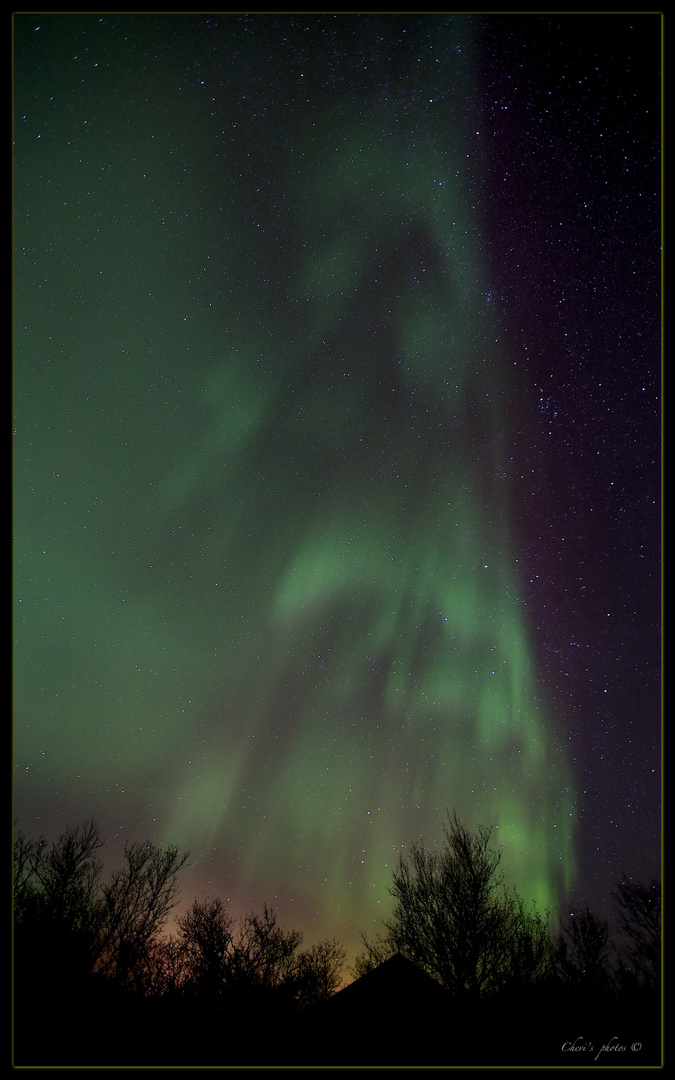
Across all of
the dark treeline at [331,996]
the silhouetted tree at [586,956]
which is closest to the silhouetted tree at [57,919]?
the dark treeline at [331,996]

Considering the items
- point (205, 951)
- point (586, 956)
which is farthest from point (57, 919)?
point (586, 956)

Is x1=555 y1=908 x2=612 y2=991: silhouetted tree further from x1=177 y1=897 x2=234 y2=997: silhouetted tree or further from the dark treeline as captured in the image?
x1=177 y1=897 x2=234 y2=997: silhouetted tree

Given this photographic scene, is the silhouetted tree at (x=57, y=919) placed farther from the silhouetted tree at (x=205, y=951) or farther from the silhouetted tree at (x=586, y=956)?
the silhouetted tree at (x=586, y=956)

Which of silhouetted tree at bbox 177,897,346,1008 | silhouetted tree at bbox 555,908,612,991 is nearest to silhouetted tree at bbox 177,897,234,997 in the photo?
silhouetted tree at bbox 177,897,346,1008

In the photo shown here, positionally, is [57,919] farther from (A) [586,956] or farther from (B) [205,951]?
(A) [586,956]

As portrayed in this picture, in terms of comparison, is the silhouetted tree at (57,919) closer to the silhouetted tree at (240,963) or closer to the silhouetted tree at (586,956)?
the silhouetted tree at (240,963)

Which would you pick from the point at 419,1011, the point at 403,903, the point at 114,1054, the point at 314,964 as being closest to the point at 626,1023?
the point at 419,1011

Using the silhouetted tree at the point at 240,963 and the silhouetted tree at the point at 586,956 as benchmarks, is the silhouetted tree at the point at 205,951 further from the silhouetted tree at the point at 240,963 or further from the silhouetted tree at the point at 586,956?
the silhouetted tree at the point at 586,956

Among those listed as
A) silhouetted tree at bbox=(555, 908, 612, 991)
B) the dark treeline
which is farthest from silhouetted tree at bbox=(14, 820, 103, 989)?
silhouetted tree at bbox=(555, 908, 612, 991)

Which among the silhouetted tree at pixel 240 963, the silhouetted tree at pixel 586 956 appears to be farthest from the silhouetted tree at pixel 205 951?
the silhouetted tree at pixel 586 956

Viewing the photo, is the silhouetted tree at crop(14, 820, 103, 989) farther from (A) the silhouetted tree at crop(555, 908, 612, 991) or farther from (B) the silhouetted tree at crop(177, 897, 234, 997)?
(A) the silhouetted tree at crop(555, 908, 612, 991)

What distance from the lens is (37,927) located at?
1788cm
